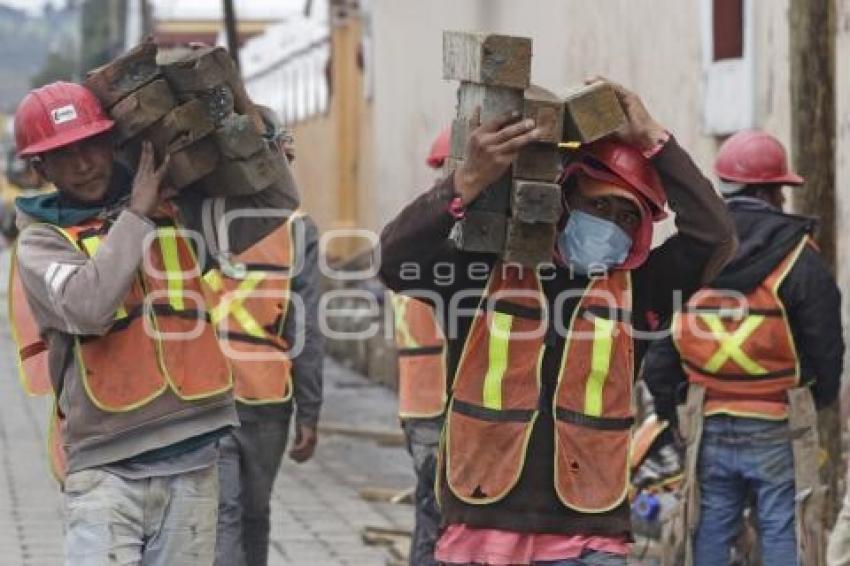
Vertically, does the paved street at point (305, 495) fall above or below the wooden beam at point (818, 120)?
below

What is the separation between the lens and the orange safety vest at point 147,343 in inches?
242

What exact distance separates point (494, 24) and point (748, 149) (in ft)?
30.5

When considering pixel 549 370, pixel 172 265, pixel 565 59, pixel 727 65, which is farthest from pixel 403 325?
pixel 565 59

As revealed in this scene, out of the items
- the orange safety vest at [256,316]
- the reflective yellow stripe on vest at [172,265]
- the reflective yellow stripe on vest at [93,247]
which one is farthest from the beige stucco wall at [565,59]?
the reflective yellow stripe on vest at [93,247]

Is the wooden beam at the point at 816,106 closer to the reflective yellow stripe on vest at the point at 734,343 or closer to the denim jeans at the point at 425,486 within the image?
the reflective yellow stripe on vest at the point at 734,343

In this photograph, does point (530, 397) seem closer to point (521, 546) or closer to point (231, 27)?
point (521, 546)

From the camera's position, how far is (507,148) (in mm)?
5461

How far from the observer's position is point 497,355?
5.75 metres

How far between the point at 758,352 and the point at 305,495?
4882 mm

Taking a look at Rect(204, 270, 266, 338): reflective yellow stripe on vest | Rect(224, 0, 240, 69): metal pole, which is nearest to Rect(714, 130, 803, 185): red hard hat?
Rect(204, 270, 266, 338): reflective yellow stripe on vest

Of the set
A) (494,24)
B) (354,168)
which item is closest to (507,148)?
(494,24)

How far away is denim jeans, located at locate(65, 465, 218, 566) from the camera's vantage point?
20.0 ft

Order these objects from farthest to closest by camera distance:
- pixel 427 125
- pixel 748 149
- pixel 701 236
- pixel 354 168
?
pixel 354 168 → pixel 427 125 → pixel 748 149 → pixel 701 236

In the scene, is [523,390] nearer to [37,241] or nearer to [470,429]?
[470,429]
